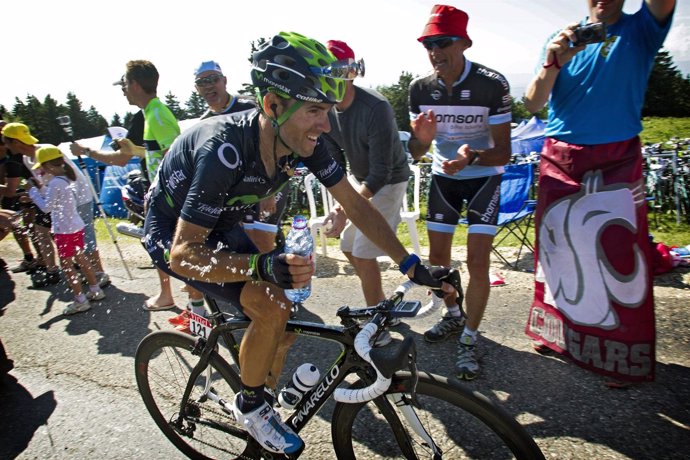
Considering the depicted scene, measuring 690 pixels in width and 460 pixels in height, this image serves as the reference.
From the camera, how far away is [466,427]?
2088 millimetres

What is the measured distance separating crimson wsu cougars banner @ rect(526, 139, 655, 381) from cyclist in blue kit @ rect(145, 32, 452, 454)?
163 centimetres

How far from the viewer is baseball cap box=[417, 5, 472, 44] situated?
3.28 meters

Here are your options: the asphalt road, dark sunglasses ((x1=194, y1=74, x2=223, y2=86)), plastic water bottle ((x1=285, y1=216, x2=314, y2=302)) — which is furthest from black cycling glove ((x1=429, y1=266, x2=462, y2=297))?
dark sunglasses ((x1=194, y1=74, x2=223, y2=86))

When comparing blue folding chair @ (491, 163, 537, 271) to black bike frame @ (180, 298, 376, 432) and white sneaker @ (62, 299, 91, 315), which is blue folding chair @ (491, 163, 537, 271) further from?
white sneaker @ (62, 299, 91, 315)

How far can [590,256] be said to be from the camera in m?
3.18

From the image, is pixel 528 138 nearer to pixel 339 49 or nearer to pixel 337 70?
pixel 339 49

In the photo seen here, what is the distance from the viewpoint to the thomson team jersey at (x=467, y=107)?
346cm

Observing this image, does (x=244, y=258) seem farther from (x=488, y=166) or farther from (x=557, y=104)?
(x=557, y=104)

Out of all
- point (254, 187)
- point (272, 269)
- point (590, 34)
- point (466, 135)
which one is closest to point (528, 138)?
point (466, 135)

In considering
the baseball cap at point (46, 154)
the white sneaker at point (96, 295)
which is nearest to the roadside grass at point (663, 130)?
the white sneaker at point (96, 295)

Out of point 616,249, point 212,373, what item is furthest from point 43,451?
point 616,249

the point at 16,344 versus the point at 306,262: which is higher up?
the point at 306,262

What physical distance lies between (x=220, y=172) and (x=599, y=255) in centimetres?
267

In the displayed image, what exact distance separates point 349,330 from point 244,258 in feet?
1.96
